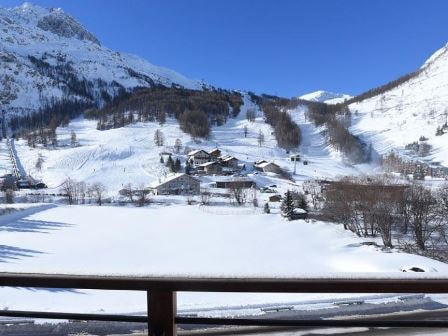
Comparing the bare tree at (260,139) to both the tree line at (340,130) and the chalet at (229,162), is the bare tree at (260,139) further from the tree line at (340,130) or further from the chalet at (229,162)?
the chalet at (229,162)

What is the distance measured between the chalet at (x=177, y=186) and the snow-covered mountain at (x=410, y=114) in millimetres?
36011

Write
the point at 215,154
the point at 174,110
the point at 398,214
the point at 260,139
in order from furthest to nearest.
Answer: the point at 174,110 → the point at 260,139 → the point at 215,154 → the point at 398,214

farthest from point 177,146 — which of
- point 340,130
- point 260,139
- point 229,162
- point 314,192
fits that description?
point 340,130

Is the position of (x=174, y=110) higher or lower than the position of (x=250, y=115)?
higher

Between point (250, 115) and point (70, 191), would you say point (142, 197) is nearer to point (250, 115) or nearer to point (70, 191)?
point (70, 191)

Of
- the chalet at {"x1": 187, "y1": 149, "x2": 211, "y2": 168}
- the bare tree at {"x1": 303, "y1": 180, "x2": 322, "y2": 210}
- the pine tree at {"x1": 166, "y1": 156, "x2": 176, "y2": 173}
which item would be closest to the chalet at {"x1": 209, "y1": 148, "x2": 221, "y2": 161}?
the chalet at {"x1": 187, "y1": 149, "x2": 211, "y2": 168}

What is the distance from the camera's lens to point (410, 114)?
8512cm

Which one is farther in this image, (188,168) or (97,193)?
(188,168)

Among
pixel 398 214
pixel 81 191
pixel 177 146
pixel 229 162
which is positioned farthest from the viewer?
pixel 177 146

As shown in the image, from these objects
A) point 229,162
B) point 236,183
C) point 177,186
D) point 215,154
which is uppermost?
point 215,154

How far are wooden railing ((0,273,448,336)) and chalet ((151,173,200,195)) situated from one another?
36405mm

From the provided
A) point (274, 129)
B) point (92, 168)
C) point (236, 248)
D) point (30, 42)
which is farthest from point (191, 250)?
point (30, 42)

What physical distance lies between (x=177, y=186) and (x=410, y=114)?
63.9 metres

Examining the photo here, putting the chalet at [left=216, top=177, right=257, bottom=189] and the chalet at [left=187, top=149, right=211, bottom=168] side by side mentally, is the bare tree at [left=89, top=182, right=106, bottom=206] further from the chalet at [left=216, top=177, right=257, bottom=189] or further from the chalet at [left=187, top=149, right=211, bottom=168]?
the chalet at [left=187, top=149, right=211, bottom=168]
